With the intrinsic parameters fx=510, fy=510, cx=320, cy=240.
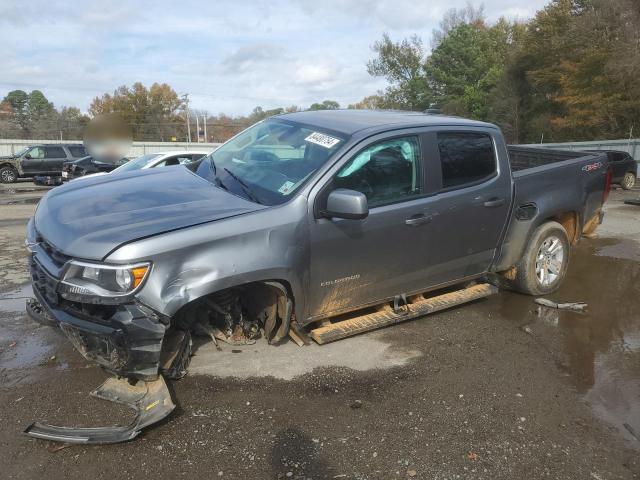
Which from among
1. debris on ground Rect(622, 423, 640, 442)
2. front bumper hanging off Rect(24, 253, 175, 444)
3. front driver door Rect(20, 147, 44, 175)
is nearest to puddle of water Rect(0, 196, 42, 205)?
front driver door Rect(20, 147, 44, 175)

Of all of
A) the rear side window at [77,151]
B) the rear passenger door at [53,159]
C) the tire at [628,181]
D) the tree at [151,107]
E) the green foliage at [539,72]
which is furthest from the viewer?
the tree at [151,107]

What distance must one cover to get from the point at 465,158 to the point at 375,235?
130 cm

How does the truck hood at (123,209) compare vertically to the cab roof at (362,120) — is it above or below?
below

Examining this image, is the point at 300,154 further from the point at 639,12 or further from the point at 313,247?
the point at 639,12

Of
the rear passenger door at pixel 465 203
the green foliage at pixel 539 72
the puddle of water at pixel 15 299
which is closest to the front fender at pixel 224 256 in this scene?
the rear passenger door at pixel 465 203

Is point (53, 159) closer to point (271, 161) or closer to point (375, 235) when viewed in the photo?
point (271, 161)

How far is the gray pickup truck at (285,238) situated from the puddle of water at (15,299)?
153cm

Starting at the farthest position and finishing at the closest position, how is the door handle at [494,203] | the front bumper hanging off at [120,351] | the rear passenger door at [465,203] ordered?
the door handle at [494,203]
the rear passenger door at [465,203]
the front bumper hanging off at [120,351]

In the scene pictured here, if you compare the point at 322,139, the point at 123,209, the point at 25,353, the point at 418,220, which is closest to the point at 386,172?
the point at 418,220

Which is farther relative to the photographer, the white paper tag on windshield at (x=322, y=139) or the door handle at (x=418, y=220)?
the door handle at (x=418, y=220)

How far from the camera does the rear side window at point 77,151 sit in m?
22.7

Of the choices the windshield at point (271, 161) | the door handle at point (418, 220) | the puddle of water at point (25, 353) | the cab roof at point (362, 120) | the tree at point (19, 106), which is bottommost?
the puddle of water at point (25, 353)

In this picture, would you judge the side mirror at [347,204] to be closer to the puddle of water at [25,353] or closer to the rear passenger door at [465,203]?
the rear passenger door at [465,203]

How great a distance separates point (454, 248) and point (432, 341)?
833 millimetres
